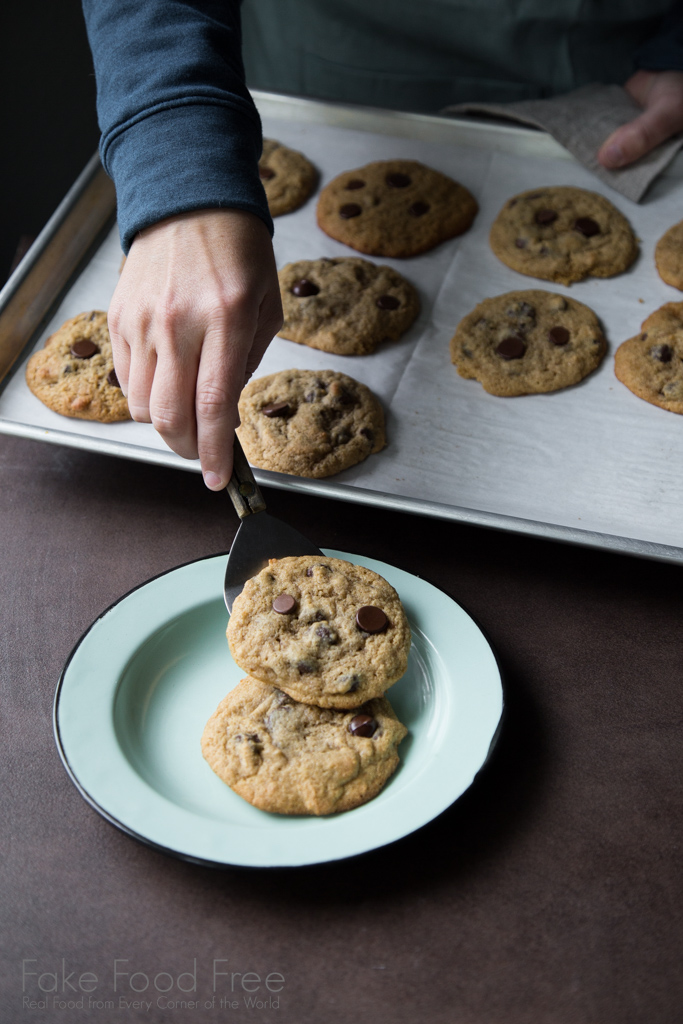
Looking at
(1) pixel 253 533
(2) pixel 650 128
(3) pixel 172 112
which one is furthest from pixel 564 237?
(1) pixel 253 533

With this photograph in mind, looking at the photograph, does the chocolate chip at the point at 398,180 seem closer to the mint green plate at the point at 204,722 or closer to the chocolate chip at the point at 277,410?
the chocolate chip at the point at 277,410

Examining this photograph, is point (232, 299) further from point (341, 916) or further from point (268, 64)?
point (268, 64)

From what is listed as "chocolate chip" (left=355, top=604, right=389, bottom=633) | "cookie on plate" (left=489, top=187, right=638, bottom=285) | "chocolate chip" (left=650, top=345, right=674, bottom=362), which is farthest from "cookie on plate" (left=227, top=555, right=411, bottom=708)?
"cookie on plate" (left=489, top=187, right=638, bottom=285)

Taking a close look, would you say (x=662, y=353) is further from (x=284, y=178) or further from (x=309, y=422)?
(x=284, y=178)

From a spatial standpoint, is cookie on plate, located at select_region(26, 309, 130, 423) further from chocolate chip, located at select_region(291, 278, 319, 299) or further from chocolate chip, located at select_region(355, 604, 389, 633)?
chocolate chip, located at select_region(355, 604, 389, 633)

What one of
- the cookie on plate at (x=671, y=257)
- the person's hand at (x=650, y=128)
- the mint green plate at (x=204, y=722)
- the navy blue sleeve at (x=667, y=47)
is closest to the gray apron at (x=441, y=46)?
the navy blue sleeve at (x=667, y=47)
